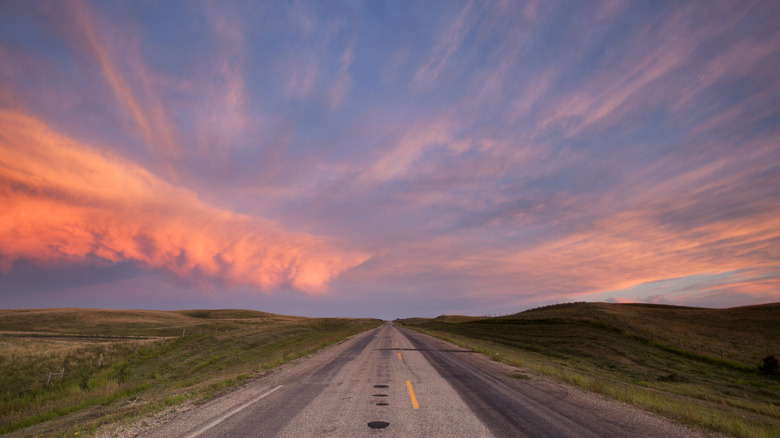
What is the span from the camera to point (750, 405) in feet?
58.6

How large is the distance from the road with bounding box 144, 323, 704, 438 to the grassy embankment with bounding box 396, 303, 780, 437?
1.85 m

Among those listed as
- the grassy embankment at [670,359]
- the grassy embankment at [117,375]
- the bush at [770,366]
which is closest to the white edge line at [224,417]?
the grassy embankment at [117,375]

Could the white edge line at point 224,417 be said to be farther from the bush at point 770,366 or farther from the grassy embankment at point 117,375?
the bush at point 770,366

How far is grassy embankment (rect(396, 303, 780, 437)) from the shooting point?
12703 millimetres

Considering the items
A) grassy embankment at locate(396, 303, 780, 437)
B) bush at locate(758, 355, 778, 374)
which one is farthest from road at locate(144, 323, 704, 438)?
bush at locate(758, 355, 778, 374)

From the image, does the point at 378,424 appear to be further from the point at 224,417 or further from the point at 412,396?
the point at 224,417

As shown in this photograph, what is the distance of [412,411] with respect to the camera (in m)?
8.42

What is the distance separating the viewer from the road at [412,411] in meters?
7.11

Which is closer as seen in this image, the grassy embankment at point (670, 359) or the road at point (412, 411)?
the road at point (412, 411)

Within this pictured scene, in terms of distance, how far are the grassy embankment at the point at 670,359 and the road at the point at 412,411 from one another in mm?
1854

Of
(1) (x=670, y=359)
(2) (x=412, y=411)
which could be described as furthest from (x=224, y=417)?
(1) (x=670, y=359)

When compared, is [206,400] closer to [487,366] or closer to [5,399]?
[487,366]

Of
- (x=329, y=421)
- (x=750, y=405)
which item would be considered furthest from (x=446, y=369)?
(x=750, y=405)

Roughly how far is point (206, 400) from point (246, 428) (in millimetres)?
4149
